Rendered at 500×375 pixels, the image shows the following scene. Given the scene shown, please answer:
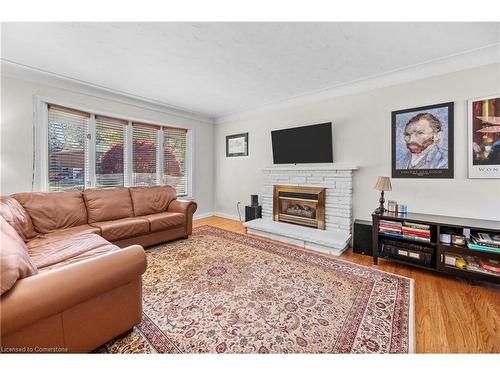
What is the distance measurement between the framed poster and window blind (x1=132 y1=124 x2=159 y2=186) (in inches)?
190

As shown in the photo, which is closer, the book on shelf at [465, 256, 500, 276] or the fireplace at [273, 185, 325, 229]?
the book on shelf at [465, 256, 500, 276]

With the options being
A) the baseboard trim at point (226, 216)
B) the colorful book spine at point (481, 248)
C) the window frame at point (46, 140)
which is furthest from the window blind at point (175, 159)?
the colorful book spine at point (481, 248)

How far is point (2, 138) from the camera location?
2582mm

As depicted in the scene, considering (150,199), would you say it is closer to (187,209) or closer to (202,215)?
(187,209)

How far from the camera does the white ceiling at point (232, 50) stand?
1896 millimetres

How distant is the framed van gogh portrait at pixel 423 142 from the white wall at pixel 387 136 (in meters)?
0.07

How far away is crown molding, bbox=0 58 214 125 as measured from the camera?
103 inches

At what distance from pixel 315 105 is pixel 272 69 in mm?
1192

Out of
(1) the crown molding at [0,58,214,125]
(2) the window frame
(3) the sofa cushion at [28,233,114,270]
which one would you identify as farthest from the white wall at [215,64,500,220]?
(3) the sofa cushion at [28,233,114,270]

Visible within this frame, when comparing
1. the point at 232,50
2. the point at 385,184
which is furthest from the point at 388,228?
the point at 232,50

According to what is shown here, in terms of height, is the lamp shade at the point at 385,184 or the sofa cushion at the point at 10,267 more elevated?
the lamp shade at the point at 385,184

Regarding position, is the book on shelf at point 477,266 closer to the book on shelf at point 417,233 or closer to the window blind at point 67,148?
the book on shelf at point 417,233

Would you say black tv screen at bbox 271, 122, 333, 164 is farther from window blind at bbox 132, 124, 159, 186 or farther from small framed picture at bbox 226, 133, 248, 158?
window blind at bbox 132, 124, 159, 186

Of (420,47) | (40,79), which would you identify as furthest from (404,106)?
(40,79)
